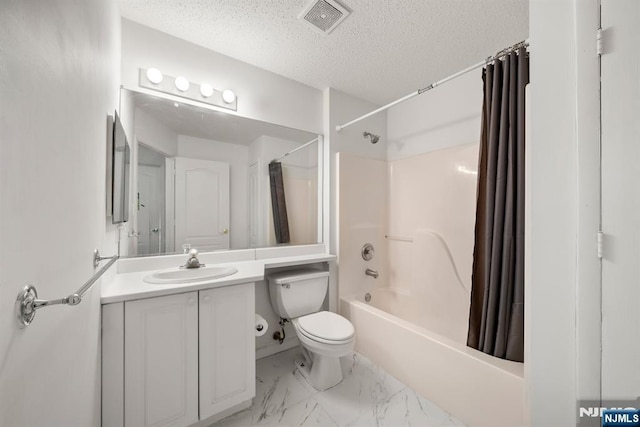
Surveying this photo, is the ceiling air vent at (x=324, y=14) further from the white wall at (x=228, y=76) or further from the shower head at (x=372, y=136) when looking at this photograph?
the shower head at (x=372, y=136)

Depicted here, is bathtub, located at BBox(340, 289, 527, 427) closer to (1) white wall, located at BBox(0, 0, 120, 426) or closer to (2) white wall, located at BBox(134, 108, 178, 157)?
(1) white wall, located at BBox(0, 0, 120, 426)

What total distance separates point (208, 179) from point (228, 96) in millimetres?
634

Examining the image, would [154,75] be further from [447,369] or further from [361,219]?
[447,369]

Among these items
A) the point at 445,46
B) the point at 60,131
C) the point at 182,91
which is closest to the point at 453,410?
the point at 60,131

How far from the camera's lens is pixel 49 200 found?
0.59 meters

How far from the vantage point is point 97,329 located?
100 centimetres

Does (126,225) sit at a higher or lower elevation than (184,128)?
lower

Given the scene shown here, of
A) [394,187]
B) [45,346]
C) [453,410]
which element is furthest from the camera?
[394,187]

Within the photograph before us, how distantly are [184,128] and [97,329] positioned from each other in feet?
4.24

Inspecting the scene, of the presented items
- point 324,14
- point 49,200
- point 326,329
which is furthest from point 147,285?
point 324,14

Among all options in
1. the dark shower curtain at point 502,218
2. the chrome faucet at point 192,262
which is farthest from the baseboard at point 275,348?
the dark shower curtain at point 502,218

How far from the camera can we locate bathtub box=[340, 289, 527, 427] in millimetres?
1187

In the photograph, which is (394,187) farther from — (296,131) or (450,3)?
(450,3)

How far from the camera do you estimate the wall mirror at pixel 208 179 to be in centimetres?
158
